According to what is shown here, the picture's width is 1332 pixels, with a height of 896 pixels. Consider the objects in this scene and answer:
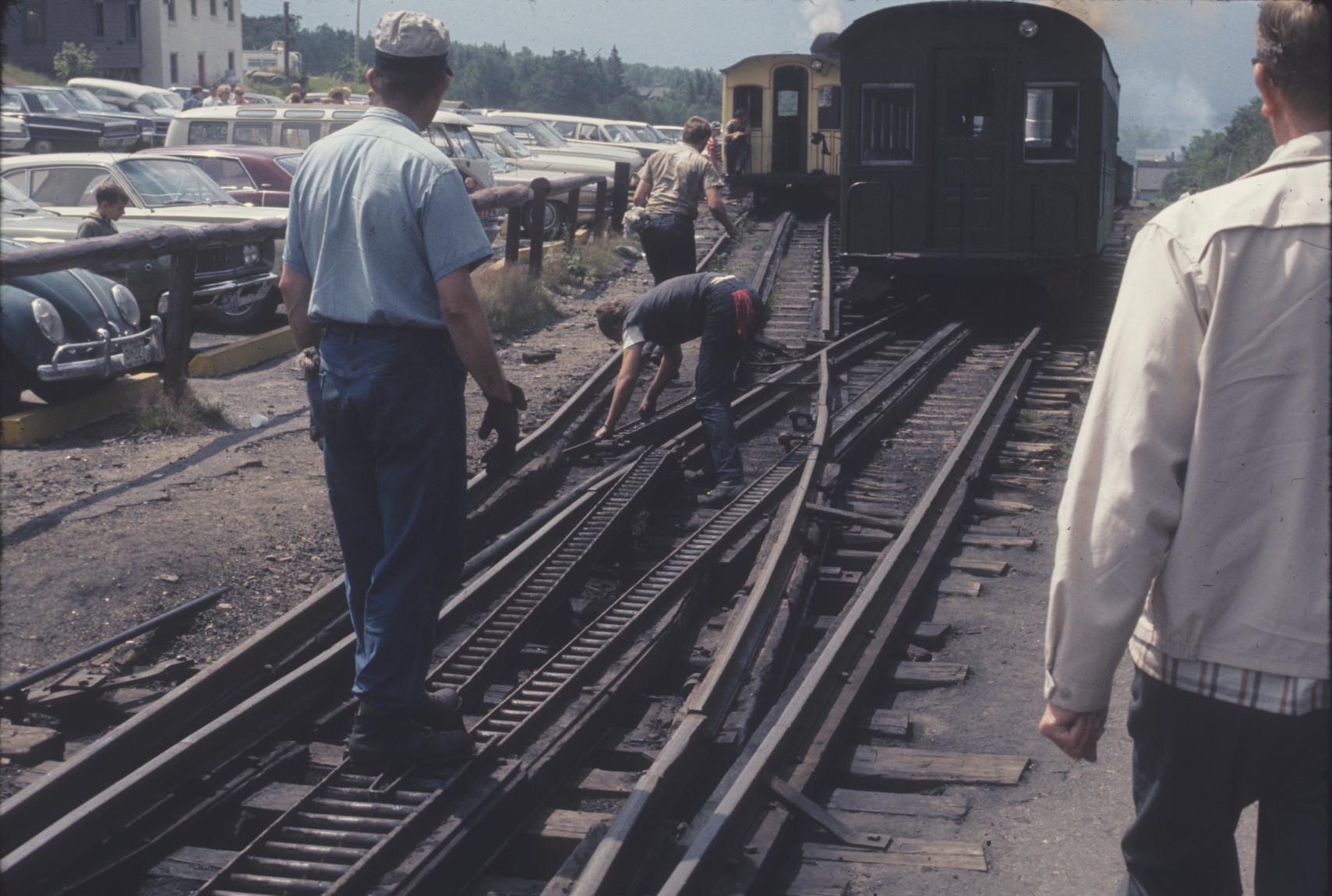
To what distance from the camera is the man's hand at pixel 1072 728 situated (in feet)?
7.54

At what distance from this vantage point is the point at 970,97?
14.8m

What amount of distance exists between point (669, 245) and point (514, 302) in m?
2.86

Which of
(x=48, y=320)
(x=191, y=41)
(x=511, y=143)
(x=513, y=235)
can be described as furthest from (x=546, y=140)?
(x=191, y=41)

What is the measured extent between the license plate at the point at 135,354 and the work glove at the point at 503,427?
5231mm

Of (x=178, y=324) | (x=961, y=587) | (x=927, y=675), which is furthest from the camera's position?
(x=178, y=324)

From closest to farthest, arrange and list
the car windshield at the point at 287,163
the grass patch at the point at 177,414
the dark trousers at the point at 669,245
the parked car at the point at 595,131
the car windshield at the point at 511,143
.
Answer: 1. the grass patch at the point at 177,414
2. the dark trousers at the point at 669,245
3. the car windshield at the point at 287,163
4. the car windshield at the point at 511,143
5. the parked car at the point at 595,131

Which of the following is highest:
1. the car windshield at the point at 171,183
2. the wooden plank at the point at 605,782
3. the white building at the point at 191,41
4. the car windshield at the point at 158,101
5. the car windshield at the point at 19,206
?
the white building at the point at 191,41

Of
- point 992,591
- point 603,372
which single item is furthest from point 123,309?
point 992,591

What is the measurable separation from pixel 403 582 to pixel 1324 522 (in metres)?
2.64

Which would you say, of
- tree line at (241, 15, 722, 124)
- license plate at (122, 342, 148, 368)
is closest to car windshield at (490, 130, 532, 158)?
license plate at (122, 342, 148, 368)

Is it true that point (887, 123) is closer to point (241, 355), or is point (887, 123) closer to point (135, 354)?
point (241, 355)

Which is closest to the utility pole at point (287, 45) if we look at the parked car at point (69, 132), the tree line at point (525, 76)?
the tree line at point (525, 76)

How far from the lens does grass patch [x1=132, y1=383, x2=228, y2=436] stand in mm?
8867

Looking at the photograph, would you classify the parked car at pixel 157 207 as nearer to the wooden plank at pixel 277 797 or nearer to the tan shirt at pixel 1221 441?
the wooden plank at pixel 277 797
